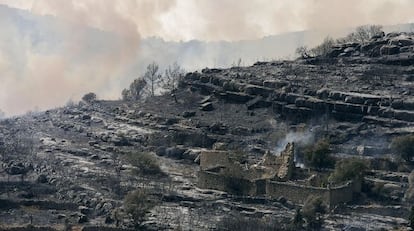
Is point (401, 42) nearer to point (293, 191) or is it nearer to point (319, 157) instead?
point (319, 157)

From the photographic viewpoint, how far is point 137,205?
6469 cm

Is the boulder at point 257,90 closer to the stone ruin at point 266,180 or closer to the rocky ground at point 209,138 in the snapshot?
the rocky ground at point 209,138

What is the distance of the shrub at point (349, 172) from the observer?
69.9m

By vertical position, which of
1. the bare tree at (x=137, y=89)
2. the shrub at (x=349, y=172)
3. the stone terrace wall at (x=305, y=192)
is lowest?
the stone terrace wall at (x=305, y=192)

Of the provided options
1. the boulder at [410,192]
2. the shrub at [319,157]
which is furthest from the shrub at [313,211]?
the shrub at [319,157]

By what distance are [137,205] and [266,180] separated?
37.4 ft

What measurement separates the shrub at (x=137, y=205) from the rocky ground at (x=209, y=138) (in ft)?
2.30

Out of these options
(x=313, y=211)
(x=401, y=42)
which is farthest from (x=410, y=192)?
(x=401, y=42)

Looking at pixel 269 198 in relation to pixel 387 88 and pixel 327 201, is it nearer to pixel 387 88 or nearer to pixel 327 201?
pixel 327 201

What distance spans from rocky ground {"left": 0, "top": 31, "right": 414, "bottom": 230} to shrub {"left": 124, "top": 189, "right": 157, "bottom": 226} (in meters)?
0.70

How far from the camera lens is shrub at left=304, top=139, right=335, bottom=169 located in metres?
76.3

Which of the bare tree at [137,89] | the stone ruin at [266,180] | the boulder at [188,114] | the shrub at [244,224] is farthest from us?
the bare tree at [137,89]

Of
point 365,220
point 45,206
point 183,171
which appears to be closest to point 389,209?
point 365,220

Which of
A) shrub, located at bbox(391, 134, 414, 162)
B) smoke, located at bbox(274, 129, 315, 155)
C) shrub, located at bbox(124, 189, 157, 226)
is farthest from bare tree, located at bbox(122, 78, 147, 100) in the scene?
shrub, located at bbox(124, 189, 157, 226)
